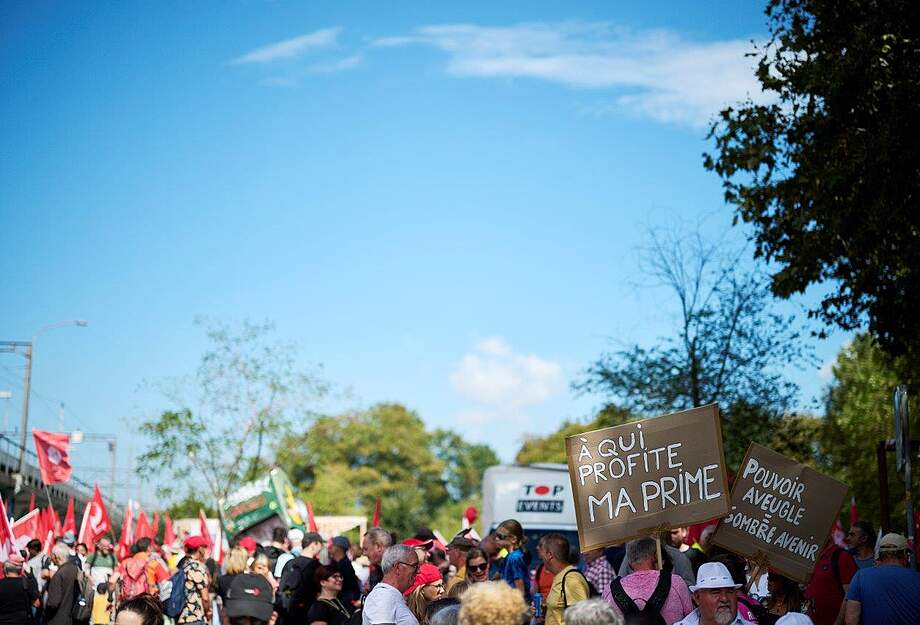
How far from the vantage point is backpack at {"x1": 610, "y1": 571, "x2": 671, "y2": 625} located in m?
7.50

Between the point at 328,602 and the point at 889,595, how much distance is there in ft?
14.5

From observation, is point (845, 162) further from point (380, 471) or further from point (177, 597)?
point (380, 471)

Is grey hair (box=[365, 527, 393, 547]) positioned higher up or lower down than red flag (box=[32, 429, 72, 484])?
lower down

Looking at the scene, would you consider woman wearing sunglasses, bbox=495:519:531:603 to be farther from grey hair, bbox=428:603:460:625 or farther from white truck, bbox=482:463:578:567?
white truck, bbox=482:463:578:567

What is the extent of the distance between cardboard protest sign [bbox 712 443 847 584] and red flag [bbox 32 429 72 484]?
101 ft

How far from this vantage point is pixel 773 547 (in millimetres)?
9109

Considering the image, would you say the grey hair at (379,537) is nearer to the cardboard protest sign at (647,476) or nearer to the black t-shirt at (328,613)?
the black t-shirt at (328,613)

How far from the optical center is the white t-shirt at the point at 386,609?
761 centimetres

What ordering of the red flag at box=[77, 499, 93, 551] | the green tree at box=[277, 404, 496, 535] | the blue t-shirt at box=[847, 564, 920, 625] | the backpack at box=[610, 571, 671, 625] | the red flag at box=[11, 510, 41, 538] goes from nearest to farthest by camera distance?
the backpack at box=[610, 571, 671, 625], the blue t-shirt at box=[847, 564, 920, 625], the red flag at box=[11, 510, 41, 538], the red flag at box=[77, 499, 93, 551], the green tree at box=[277, 404, 496, 535]

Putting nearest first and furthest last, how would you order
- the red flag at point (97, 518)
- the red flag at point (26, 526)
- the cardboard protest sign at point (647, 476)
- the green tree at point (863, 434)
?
1. the cardboard protest sign at point (647, 476)
2. the red flag at point (26, 526)
3. the red flag at point (97, 518)
4. the green tree at point (863, 434)

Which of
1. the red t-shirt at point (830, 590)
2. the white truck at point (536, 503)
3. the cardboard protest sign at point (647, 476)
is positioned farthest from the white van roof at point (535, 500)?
the cardboard protest sign at point (647, 476)

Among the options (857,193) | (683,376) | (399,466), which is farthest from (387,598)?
(399,466)

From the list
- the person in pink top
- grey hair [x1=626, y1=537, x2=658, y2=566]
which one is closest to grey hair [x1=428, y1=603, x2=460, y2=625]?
the person in pink top

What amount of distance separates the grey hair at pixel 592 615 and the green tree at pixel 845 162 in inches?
476
